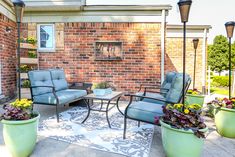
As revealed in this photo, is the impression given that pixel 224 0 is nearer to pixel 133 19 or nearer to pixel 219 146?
pixel 133 19

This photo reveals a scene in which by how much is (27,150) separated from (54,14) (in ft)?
15.9

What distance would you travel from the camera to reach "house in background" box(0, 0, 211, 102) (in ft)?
19.7

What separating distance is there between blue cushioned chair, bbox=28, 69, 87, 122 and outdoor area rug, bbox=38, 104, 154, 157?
35cm

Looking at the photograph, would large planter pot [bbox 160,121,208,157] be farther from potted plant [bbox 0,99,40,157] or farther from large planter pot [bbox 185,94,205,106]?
large planter pot [bbox 185,94,205,106]

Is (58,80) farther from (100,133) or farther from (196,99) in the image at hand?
(196,99)

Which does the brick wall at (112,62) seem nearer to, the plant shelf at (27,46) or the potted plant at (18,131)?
the plant shelf at (27,46)

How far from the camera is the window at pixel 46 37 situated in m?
6.27

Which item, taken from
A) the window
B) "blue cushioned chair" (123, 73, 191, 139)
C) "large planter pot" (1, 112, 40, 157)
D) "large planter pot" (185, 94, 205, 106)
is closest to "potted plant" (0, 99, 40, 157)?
"large planter pot" (1, 112, 40, 157)

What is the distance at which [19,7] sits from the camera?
3076 millimetres

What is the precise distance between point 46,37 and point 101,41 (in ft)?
5.96

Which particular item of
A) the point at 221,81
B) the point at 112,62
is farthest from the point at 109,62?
the point at 221,81

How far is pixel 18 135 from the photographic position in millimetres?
2287

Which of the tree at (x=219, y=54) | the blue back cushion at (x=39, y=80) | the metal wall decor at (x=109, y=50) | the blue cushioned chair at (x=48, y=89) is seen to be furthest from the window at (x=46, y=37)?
the tree at (x=219, y=54)

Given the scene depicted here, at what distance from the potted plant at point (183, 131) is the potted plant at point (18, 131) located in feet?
5.38
